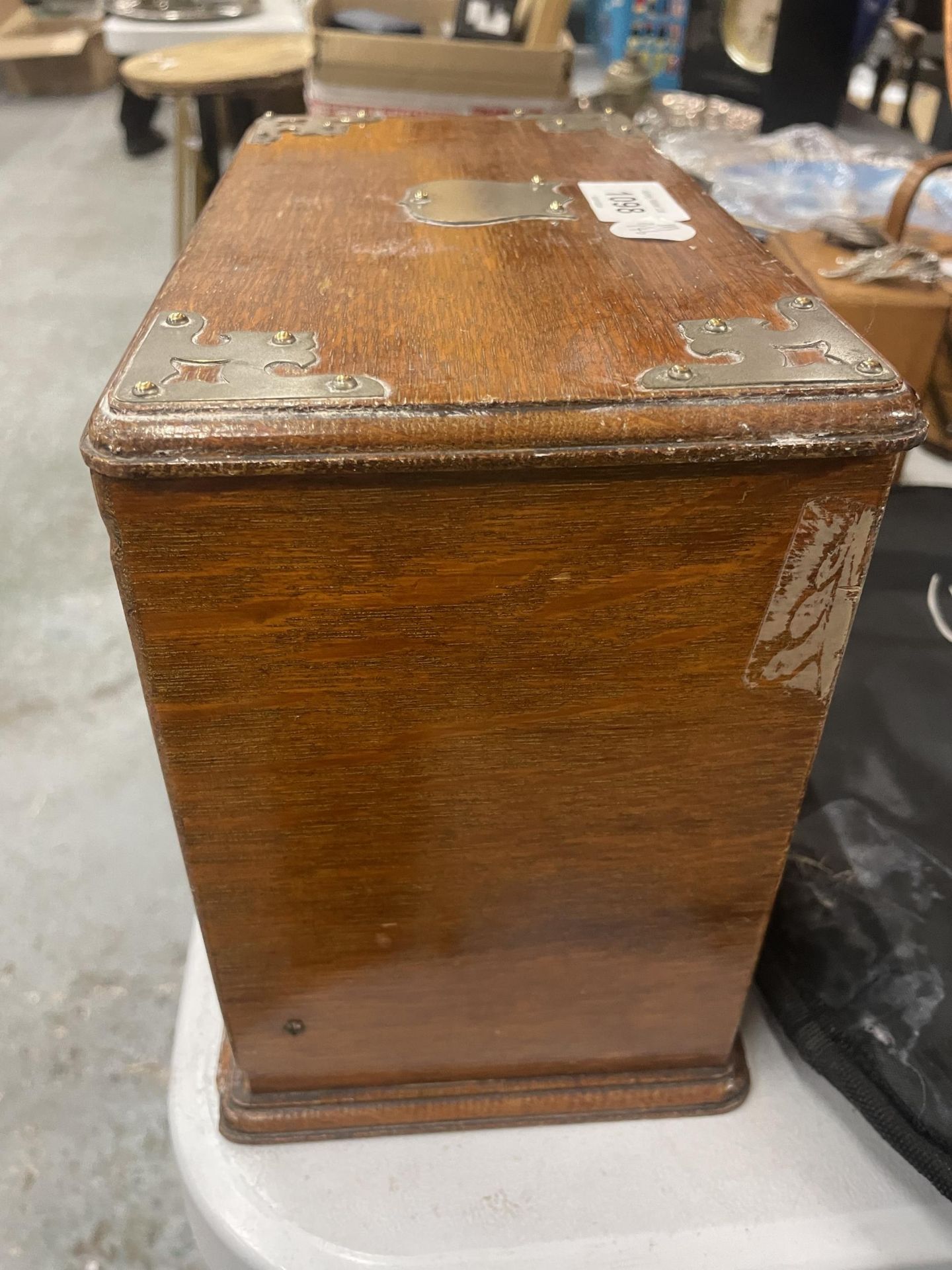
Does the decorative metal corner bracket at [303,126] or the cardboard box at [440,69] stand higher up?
the decorative metal corner bracket at [303,126]

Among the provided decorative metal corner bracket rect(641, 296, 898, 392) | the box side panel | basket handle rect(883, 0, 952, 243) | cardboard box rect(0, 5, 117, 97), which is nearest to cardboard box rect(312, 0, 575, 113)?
basket handle rect(883, 0, 952, 243)

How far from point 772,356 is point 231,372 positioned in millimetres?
251

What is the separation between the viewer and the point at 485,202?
2.08 ft

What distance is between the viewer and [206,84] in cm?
182

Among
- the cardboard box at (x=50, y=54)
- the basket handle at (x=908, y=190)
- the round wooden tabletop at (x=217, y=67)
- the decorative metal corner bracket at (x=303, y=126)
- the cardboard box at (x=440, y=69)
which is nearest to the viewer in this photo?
the decorative metal corner bracket at (x=303, y=126)

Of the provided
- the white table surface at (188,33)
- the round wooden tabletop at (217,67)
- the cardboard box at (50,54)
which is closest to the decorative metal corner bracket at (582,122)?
the round wooden tabletop at (217,67)

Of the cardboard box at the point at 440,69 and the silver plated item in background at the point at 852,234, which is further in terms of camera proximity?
the cardboard box at the point at 440,69

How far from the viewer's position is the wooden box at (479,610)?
406mm

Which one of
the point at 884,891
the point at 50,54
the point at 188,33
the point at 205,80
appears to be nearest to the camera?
the point at 884,891

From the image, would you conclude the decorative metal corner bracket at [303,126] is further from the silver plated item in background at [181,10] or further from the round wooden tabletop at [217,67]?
the silver plated item in background at [181,10]

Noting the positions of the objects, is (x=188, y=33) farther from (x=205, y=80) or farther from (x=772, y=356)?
(x=772, y=356)

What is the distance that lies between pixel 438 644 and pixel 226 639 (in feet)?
0.33

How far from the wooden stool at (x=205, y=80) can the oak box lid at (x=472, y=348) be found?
1.47m

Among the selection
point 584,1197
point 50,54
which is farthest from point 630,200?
point 50,54
